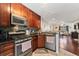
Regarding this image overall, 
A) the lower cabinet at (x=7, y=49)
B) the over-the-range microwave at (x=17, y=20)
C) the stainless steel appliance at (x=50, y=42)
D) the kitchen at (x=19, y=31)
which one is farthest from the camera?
the stainless steel appliance at (x=50, y=42)

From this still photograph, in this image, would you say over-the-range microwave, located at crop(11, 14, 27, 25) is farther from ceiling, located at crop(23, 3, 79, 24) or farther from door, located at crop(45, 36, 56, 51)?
door, located at crop(45, 36, 56, 51)

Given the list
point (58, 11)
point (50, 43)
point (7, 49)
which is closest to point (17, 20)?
point (7, 49)

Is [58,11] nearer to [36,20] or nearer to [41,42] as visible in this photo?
[36,20]

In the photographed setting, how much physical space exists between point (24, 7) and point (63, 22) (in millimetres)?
1049

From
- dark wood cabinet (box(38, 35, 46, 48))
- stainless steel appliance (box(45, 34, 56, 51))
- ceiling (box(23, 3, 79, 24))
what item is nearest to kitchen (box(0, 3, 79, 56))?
ceiling (box(23, 3, 79, 24))

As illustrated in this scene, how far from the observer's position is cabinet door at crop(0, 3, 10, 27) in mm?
2705

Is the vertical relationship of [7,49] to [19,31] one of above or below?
below

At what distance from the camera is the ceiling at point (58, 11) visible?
284 cm

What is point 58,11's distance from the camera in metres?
2.95

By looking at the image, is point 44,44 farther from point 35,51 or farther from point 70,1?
point 70,1

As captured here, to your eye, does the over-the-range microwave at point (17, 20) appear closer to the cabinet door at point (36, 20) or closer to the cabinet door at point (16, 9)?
the cabinet door at point (16, 9)

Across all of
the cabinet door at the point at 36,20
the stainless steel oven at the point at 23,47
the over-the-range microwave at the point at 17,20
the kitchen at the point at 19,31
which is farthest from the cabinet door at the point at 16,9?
the stainless steel oven at the point at 23,47

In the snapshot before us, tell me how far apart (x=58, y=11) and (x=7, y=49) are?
146cm

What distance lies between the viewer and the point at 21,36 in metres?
2.98
